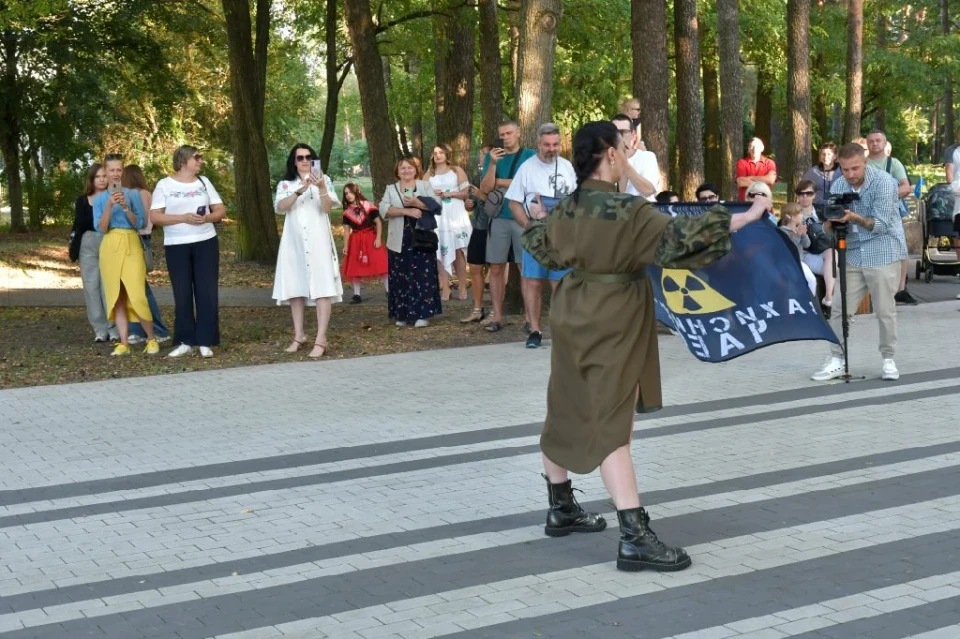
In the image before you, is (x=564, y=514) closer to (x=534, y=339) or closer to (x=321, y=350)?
(x=534, y=339)

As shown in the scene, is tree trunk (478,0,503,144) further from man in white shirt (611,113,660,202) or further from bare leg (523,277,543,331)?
man in white shirt (611,113,660,202)

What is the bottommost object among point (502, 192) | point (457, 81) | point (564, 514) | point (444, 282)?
point (564, 514)

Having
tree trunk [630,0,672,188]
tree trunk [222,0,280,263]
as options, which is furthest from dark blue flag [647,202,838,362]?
tree trunk [222,0,280,263]

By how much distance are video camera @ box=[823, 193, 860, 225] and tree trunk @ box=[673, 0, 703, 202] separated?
11781 millimetres

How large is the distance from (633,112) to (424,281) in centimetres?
316

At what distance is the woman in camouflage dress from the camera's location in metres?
6.02

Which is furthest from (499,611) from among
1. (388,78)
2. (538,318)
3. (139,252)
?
(388,78)

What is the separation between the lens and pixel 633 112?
13.0 meters

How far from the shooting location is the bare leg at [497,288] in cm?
1384

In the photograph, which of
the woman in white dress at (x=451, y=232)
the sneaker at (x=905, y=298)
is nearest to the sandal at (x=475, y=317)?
the woman in white dress at (x=451, y=232)

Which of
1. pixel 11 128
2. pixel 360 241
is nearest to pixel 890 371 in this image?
pixel 360 241

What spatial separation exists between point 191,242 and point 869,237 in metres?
6.01

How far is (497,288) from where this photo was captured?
14094mm

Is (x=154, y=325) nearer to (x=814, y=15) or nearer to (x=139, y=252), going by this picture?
(x=139, y=252)
